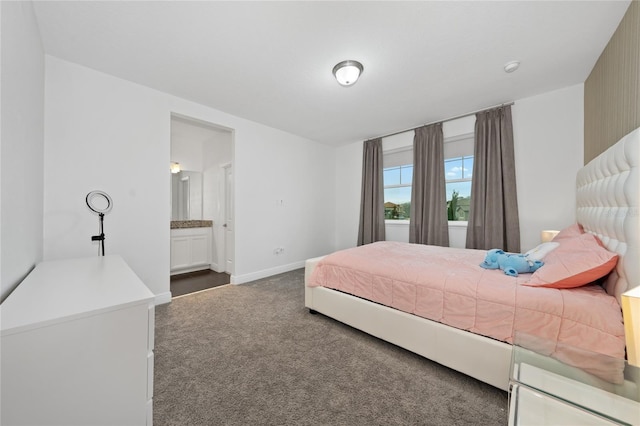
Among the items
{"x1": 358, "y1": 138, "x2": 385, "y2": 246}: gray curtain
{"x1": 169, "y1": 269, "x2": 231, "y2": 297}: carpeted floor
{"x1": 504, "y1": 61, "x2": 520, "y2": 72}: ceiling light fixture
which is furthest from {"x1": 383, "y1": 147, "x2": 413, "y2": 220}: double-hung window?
{"x1": 169, "y1": 269, "x2": 231, "y2": 297}: carpeted floor

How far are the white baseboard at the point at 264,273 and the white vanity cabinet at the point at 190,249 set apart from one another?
148 cm

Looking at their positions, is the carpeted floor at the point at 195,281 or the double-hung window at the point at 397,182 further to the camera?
the double-hung window at the point at 397,182

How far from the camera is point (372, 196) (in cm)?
466

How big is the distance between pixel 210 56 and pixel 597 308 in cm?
333

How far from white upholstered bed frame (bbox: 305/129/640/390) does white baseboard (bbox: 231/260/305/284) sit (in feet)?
6.70

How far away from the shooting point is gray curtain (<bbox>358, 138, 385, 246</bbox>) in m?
4.56

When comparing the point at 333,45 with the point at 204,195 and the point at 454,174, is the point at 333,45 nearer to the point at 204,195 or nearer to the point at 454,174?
the point at 454,174

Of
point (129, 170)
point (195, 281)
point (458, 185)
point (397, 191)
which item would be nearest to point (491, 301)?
point (458, 185)

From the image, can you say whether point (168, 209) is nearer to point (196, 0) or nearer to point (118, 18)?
point (118, 18)

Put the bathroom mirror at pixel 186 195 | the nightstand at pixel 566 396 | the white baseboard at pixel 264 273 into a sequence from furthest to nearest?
the bathroom mirror at pixel 186 195
the white baseboard at pixel 264 273
the nightstand at pixel 566 396

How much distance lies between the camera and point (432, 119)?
12.4ft

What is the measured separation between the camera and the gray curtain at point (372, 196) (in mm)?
4562

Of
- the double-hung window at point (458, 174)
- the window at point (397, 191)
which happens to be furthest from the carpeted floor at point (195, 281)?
the double-hung window at point (458, 174)

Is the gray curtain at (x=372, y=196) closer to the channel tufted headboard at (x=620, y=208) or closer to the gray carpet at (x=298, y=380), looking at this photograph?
the gray carpet at (x=298, y=380)
